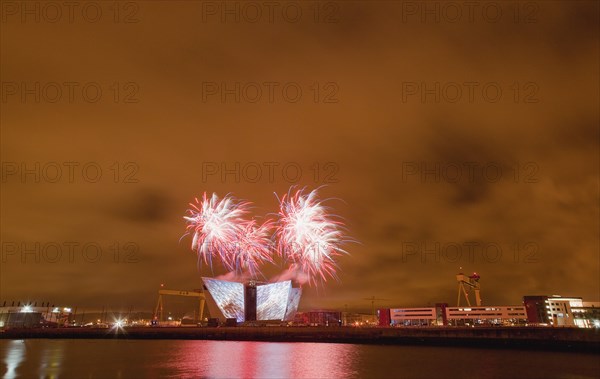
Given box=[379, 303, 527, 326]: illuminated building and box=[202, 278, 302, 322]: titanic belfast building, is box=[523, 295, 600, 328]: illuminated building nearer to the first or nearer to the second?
box=[379, 303, 527, 326]: illuminated building

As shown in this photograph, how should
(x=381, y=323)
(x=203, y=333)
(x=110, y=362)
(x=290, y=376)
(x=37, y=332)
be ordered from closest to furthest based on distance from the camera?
(x=290, y=376) < (x=110, y=362) < (x=203, y=333) < (x=37, y=332) < (x=381, y=323)

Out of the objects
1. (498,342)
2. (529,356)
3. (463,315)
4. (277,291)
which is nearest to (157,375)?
(529,356)

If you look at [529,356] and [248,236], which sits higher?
[248,236]

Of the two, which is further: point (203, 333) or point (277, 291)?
point (277, 291)

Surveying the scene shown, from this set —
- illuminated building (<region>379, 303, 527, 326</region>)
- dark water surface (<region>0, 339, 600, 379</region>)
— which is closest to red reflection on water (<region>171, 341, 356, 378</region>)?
dark water surface (<region>0, 339, 600, 379</region>)

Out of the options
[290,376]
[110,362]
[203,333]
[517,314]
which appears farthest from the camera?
[517,314]

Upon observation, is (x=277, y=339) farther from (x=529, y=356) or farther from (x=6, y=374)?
(x=6, y=374)

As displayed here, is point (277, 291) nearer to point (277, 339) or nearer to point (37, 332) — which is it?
point (277, 339)
